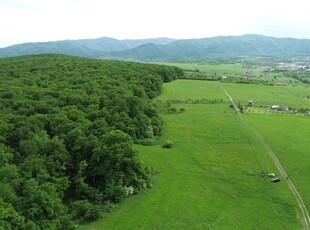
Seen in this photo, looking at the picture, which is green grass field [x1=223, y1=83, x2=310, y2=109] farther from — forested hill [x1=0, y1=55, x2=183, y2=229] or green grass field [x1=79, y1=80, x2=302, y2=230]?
forested hill [x1=0, y1=55, x2=183, y2=229]

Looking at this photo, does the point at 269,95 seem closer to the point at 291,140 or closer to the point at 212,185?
the point at 291,140

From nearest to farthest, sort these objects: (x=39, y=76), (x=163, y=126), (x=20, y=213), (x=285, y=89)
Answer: (x=20, y=213), (x=163, y=126), (x=39, y=76), (x=285, y=89)

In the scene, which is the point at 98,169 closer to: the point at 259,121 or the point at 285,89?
the point at 259,121

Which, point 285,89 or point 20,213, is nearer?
point 20,213

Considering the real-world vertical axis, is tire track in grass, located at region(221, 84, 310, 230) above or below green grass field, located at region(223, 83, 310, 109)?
below

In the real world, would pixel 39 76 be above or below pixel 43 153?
above

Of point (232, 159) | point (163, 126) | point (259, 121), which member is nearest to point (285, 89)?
point (259, 121)

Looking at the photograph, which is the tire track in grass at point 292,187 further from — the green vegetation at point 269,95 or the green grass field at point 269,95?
the green grass field at point 269,95

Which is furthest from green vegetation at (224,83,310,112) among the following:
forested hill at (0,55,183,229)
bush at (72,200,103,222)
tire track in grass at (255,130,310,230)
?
bush at (72,200,103,222)
